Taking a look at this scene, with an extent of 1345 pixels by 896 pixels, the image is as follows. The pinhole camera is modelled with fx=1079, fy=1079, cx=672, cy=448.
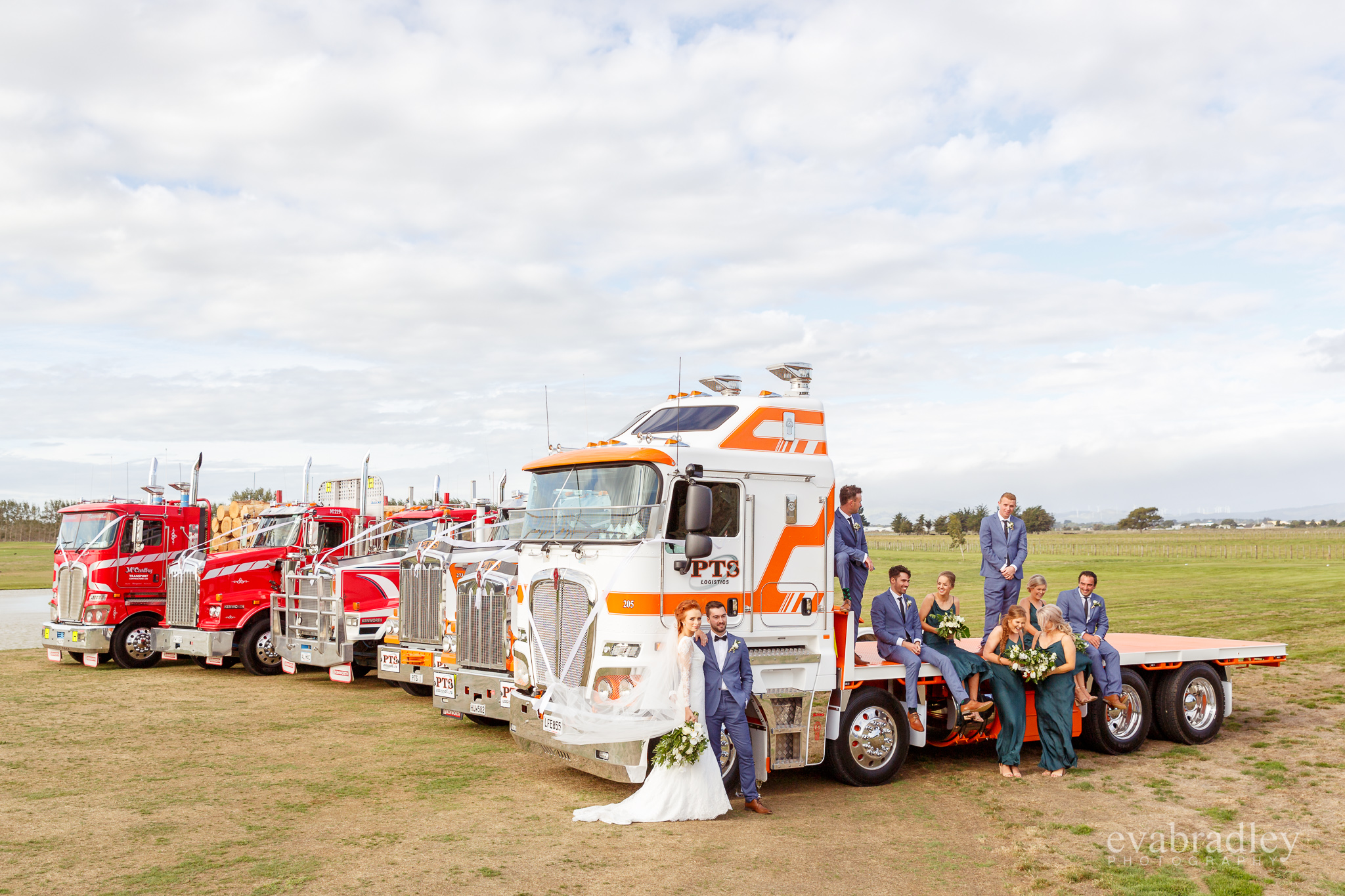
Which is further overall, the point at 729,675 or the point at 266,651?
the point at 266,651

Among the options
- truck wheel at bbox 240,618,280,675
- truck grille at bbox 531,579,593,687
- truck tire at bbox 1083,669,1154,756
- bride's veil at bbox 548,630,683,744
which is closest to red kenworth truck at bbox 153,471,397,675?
truck wheel at bbox 240,618,280,675

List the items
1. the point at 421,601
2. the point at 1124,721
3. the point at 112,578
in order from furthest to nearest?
the point at 112,578
the point at 421,601
the point at 1124,721

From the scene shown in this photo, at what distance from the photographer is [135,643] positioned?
19500mm

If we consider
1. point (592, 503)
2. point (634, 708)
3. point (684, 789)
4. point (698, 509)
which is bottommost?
point (684, 789)

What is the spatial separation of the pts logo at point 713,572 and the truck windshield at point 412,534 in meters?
10.00

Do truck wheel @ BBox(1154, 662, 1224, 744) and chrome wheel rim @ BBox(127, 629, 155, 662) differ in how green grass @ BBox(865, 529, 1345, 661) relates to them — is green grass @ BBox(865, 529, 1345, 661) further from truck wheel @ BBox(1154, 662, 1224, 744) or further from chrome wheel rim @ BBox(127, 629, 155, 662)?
chrome wheel rim @ BBox(127, 629, 155, 662)

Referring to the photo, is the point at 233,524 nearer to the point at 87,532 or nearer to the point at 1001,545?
the point at 87,532

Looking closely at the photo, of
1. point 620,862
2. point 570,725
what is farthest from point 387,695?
point 620,862

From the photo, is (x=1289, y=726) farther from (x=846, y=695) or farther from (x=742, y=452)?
(x=742, y=452)

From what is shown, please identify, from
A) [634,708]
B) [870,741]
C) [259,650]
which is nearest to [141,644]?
[259,650]

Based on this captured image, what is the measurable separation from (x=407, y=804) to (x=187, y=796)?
2015 mm

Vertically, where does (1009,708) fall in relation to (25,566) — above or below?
below

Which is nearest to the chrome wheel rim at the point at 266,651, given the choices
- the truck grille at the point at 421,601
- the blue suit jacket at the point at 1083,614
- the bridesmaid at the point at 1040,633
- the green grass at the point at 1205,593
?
the truck grille at the point at 421,601

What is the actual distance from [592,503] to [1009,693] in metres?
4.52
